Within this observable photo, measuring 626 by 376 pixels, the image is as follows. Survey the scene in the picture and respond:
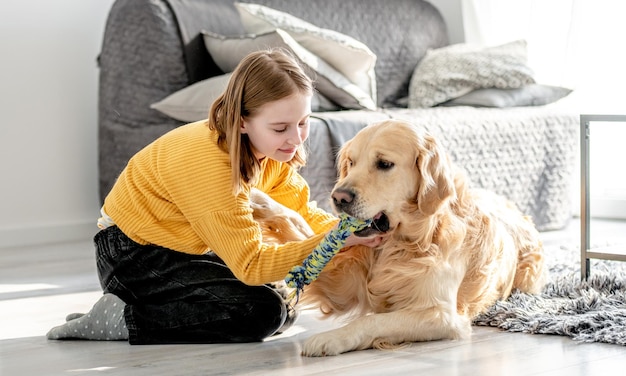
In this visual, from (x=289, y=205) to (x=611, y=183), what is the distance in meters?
0.96

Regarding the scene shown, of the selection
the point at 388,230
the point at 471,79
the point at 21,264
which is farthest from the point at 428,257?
the point at 471,79

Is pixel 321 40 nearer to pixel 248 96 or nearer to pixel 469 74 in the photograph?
pixel 469 74

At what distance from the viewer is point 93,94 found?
3.98 meters

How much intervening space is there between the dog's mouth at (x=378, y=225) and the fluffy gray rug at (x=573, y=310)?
0.39m

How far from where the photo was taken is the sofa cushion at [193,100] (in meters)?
3.22

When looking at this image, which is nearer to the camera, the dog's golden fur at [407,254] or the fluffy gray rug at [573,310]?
the dog's golden fur at [407,254]

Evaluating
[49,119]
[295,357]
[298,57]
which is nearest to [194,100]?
[298,57]

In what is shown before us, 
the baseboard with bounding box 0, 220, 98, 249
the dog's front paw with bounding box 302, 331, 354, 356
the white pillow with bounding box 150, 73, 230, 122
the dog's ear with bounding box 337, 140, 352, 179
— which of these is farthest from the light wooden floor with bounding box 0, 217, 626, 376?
the baseboard with bounding box 0, 220, 98, 249

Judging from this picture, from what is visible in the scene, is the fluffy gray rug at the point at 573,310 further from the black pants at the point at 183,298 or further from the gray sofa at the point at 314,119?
the gray sofa at the point at 314,119

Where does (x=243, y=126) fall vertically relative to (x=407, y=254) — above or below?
above

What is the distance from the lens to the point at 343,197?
1850 millimetres

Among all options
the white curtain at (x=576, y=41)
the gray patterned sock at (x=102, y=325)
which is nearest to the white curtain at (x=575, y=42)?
the white curtain at (x=576, y=41)

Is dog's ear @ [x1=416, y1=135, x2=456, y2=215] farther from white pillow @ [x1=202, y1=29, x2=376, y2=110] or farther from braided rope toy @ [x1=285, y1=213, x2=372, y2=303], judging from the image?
white pillow @ [x1=202, y1=29, x2=376, y2=110]

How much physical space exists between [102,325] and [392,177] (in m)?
0.73
